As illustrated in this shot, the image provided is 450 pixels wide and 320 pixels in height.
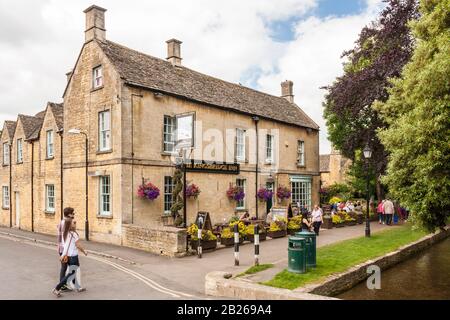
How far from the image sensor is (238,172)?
74.3ft

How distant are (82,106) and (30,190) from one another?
341 inches

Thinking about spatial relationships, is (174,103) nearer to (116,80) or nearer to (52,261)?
(116,80)

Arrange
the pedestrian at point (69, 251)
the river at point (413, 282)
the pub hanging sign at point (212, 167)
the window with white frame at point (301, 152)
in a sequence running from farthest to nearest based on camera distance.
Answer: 1. the window with white frame at point (301, 152)
2. the pub hanging sign at point (212, 167)
3. the river at point (413, 282)
4. the pedestrian at point (69, 251)

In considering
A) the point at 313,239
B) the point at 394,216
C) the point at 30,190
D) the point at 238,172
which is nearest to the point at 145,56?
the point at 238,172

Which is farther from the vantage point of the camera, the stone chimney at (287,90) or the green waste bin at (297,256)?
the stone chimney at (287,90)

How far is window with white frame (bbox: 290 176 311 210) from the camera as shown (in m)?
27.4

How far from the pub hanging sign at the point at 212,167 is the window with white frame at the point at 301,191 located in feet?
21.1

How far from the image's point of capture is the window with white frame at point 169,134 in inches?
751

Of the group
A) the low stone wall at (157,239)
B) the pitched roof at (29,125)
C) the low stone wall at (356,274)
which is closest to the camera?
the low stone wall at (356,274)

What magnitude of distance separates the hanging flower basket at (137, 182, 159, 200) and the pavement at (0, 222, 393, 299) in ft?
8.53

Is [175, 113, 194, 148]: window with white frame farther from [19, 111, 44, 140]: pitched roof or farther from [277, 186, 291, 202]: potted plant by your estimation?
[19, 111, 44, 140]: pitched roof

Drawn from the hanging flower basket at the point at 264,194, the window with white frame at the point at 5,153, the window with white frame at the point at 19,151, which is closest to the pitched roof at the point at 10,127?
the window with white frame at the point at 5,153

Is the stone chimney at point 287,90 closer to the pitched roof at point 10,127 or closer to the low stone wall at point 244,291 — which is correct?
the pitched roof at point 10,127

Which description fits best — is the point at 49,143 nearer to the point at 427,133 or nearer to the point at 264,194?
the point at 264,194
